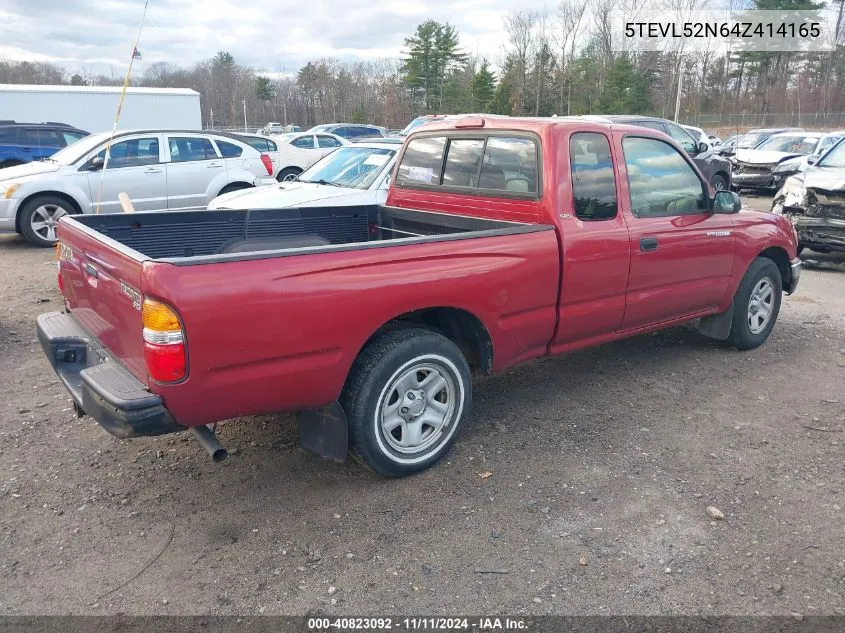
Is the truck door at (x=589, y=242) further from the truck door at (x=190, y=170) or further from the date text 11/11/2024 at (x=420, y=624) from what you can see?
the truck door at (x=190, y=170)

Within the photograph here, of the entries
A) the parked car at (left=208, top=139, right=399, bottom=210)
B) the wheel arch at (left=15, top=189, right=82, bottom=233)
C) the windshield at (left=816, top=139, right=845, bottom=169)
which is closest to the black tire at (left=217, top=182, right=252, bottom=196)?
the wheel arch at (left=15, top=189, right=82, bottom=233)

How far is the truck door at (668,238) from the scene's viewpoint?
457cm

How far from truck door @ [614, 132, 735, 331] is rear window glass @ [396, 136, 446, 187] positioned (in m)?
1.29

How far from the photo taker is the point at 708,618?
266 centimetres

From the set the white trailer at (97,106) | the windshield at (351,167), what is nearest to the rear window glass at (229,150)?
the windshield at (351,167)

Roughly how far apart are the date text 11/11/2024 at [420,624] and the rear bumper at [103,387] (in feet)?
3.42

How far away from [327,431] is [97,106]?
2510cm

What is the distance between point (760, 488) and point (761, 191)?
17.9m

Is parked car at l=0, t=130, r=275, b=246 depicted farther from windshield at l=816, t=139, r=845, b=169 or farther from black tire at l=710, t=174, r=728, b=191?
black tire at l=710, t=174, r=728, b=191

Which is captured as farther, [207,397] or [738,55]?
[738,55]

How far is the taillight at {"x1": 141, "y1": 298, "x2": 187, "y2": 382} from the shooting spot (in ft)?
8.89

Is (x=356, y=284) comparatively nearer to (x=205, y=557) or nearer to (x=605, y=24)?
(x=205, y=557)

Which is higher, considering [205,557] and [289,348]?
[289,348]

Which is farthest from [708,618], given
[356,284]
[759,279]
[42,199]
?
[42,199]
